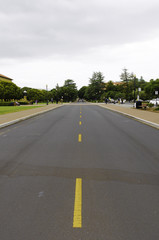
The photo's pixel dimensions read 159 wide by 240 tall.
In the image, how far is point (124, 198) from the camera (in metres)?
3.75

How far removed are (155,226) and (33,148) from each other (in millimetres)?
5487

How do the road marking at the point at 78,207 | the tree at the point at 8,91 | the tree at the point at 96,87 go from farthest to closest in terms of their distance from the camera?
the tree at the point at 96,87, the tree at the point at 8,91, the road marking at the point at 78,207

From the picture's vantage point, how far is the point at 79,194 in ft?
12.8

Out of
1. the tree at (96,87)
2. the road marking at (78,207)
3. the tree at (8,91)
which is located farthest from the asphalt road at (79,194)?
the tree at (96,87)

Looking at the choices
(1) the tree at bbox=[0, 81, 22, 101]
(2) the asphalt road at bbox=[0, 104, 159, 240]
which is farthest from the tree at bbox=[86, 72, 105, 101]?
(2) the asphalt road at bbox=[0, 104, 159, 240]

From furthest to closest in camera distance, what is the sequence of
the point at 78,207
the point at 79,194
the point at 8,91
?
the point at 8,91, the point at 79,194, the point at 78,207

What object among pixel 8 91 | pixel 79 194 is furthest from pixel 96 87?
pixel 79 194

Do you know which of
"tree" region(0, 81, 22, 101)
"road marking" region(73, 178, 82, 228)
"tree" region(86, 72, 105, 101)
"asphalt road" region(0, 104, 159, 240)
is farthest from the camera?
"tree" region(86, 72, 105, 101)

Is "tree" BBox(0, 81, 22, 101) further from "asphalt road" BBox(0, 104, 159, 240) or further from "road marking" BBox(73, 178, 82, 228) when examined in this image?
"road marking" BBox(73, 178, 82, 228)

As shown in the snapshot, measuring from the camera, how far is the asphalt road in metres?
2.83

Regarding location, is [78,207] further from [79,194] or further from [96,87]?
[96,87]

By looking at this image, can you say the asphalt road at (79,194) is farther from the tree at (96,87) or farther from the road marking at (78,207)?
the tree at (96,87)

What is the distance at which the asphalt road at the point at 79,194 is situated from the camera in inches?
111

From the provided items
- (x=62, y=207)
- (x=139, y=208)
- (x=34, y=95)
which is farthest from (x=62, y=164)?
(x=34, y=95)
